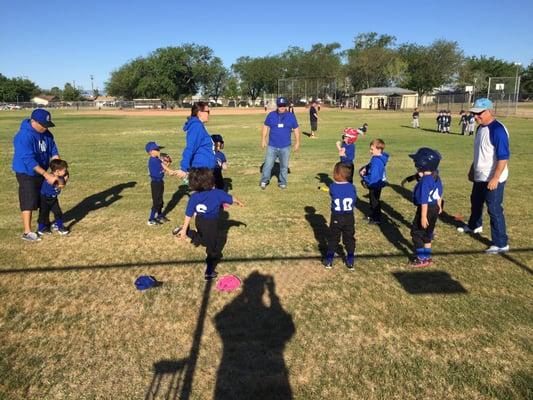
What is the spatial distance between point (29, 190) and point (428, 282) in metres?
6.07

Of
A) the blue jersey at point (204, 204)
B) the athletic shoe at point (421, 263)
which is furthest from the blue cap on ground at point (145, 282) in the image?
the athletic shoe at point (421, 263)

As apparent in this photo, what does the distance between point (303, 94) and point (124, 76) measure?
60.2 meters

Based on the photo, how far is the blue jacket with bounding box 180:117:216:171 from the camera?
20.5ft

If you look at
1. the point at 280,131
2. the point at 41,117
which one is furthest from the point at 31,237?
the point at 280,131

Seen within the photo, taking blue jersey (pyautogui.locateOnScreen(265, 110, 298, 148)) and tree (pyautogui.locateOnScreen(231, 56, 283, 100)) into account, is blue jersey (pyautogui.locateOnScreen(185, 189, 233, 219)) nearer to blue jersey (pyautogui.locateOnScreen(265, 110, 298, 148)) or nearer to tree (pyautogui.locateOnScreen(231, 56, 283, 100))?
blue jersey (pyautogui.locateOnScreen(265, 110, 298, 148))

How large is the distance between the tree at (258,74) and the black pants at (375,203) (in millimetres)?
105609

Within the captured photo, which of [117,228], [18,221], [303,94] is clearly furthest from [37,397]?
[303,94]

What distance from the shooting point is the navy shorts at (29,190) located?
6.14 meters

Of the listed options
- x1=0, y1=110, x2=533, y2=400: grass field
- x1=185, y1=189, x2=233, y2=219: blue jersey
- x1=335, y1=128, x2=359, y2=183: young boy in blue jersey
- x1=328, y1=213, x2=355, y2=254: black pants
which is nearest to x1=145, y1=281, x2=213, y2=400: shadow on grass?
x1=0, y1=110, x2=533, y2=400: grass field

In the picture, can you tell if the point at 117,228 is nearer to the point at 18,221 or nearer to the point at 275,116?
the point at 18,221

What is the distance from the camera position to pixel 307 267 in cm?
545

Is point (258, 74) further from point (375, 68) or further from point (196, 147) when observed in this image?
point (196, 147)

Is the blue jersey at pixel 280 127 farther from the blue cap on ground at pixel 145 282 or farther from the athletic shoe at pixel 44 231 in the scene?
the blue cap on ground at pixel 145 282

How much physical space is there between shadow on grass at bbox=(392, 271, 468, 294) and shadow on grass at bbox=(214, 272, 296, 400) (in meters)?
1.67
